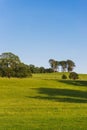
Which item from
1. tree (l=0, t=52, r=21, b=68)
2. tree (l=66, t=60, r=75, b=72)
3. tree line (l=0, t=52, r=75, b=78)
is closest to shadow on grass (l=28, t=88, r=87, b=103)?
tree line (l=0, t=52, r=75, b=78)

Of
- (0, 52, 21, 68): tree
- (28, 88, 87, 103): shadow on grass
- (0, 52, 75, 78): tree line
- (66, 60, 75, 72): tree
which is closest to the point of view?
(28, 88, 87, 103): shadow on grass

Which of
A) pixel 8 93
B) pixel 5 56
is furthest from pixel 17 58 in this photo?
pixel 8 93

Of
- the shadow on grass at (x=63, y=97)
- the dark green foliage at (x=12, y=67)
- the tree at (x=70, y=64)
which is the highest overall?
the tree at (x=70, y=64)

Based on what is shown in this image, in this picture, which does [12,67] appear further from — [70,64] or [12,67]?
[70,64]

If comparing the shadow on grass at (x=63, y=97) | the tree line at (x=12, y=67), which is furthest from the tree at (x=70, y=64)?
the shadow on grass at (x=63, y=97)

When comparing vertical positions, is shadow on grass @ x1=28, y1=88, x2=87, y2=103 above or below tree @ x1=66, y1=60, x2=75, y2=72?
below

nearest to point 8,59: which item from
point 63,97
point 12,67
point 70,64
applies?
point 12,67

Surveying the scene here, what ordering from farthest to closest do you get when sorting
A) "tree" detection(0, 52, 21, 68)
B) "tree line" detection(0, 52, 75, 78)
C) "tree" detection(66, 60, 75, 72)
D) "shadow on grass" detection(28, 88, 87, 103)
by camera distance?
1. "tree" detection(66, 60, 75, 72)
2. "tree" detection(0, 52, 21, 68)
3. "tree line" detection(0, 52, 75, 78)
4. "shadow on grass" detection(28, 88, 87, 103)

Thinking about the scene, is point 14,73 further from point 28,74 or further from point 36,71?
point 36,71

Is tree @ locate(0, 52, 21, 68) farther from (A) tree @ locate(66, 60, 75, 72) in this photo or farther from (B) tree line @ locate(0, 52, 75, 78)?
(A) tree @ locate(66, 60, 75, 72)

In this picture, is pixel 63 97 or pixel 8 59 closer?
pixel 63 97

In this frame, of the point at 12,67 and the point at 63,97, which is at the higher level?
the point at 12,67

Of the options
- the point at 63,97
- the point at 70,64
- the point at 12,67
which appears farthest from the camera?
the point at 70,64

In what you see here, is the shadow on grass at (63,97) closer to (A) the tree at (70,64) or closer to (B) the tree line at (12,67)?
(B) the tree line at (12,67)
